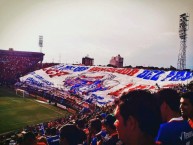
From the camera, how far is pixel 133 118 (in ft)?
7.48

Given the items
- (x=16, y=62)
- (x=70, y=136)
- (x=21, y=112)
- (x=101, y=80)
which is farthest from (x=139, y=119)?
(x=16, y=62)

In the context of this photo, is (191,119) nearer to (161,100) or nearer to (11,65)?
(161,100)

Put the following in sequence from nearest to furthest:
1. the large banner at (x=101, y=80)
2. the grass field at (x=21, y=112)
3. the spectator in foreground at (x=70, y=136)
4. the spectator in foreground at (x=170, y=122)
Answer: the spectator in foreground at (x=170, y=122)
the spectator in foreground at (x=70, y=136)
the grass field at (x=21, y=112)
the large banner at (x=101, y=80)

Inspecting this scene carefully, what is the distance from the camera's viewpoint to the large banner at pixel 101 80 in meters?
35.5

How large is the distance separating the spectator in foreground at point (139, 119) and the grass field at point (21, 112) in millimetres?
24146

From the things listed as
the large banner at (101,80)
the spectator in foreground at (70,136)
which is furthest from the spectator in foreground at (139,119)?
the large banner at (101,80)

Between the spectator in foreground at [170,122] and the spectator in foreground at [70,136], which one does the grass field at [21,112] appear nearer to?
the spectator in foreground at [70,136]

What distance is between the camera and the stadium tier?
196 ft

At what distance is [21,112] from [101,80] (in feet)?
47.5

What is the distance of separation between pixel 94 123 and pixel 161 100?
7.24ft

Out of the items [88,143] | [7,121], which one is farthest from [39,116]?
[88,143]

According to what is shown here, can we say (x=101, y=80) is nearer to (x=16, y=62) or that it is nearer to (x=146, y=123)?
(x=16, y=62)

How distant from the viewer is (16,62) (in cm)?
6303

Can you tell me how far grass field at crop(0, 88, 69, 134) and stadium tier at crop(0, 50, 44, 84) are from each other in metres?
17.9
